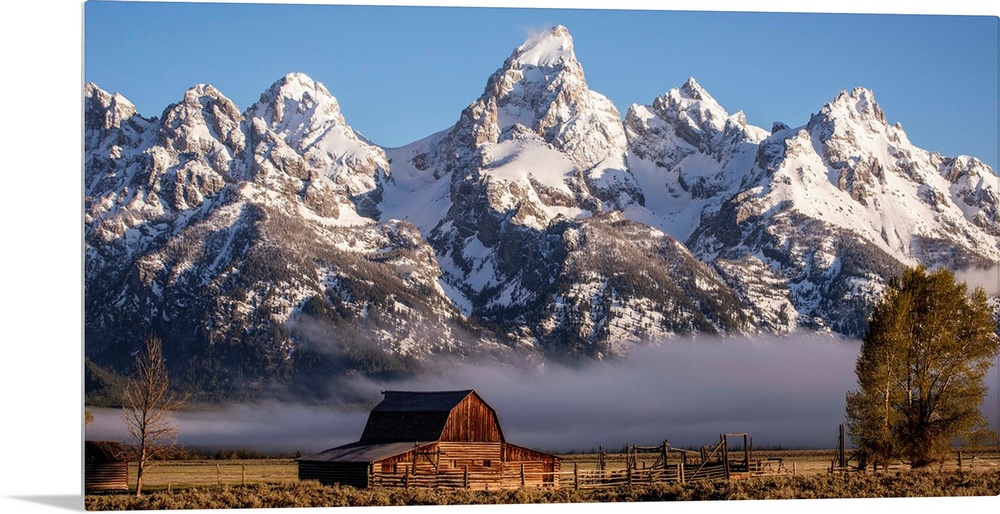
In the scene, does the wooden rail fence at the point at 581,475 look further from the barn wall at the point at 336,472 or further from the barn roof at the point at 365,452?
the barn roof at the point at 365,452

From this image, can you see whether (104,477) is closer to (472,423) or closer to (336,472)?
(336,472)

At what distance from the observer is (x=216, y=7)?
75.4 metres

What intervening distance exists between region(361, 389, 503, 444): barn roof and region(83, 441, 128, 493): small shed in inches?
515

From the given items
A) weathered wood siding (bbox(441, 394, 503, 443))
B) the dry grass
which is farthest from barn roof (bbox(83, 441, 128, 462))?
weathered wood siding (bbox(441, 394, 503, 443))

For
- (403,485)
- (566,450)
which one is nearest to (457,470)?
(403,485)

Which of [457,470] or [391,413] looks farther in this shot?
[391,413]

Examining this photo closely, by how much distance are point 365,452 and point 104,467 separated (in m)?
13.4

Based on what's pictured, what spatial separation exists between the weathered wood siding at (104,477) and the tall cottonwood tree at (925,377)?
124 ft

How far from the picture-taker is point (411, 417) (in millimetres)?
73812

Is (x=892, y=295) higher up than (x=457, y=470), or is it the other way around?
(x=892, y=295)

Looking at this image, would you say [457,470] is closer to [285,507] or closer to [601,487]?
[601,487]

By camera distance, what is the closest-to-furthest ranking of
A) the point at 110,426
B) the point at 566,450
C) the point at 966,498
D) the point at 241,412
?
1. the point at 966,498
2. the point at 110,426
3. the point at 566,450
4. the point at 241,412

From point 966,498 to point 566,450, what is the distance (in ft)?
324

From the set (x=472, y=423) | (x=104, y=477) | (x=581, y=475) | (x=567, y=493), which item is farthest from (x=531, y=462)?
(x=104, y=477)
